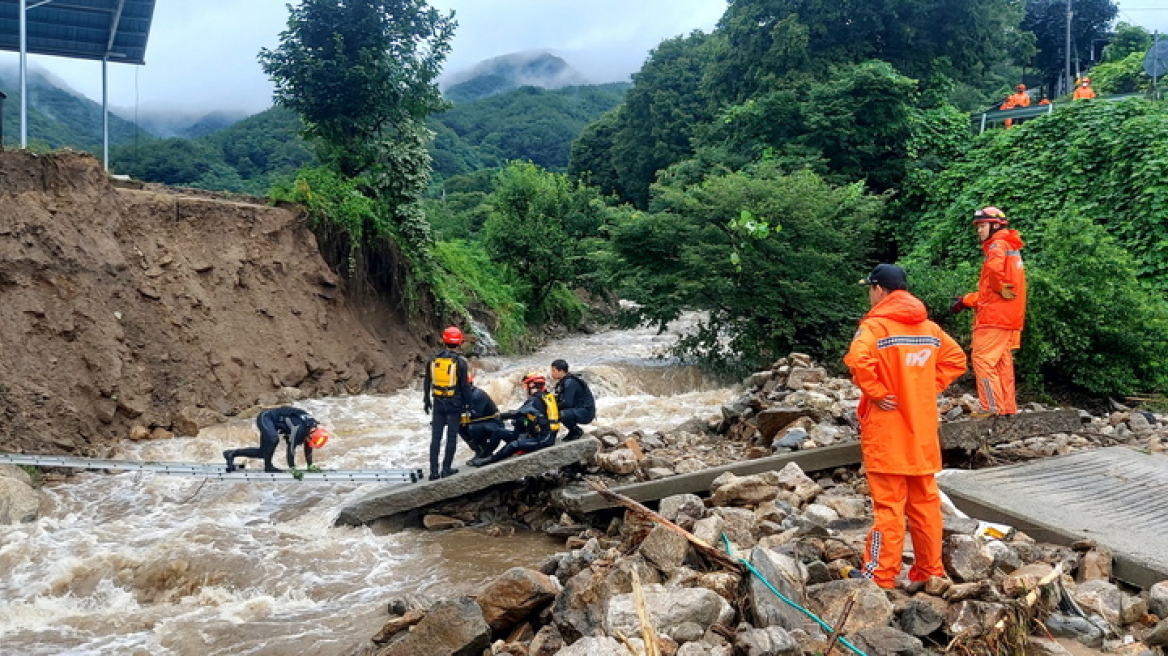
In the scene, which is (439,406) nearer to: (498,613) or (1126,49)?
(498,613)

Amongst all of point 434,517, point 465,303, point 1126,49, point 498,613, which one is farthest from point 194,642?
point 1126,49

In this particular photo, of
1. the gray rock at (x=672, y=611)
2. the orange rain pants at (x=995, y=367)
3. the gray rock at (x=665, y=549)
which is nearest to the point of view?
the gray rock at (x=672, y=611)

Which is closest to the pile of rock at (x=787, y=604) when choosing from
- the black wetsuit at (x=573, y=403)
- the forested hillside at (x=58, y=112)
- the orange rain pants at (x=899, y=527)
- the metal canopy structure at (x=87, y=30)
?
the orange rain pants at (x=899, y=527)

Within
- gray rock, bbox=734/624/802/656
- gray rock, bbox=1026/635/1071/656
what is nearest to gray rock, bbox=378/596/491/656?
gray rock, bbox=734/624/802/656

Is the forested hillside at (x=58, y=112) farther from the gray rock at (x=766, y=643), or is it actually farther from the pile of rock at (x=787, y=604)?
the gray rock at (x=766, y=643)

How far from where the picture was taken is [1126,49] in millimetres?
35375

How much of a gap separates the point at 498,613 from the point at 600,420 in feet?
23.3

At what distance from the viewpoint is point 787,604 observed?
4172 mm

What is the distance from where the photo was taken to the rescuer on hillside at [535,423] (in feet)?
27.6

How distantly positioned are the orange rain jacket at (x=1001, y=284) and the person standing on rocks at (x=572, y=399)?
3.94 meters

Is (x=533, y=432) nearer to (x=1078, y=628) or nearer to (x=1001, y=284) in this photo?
(x=1001, y=284)

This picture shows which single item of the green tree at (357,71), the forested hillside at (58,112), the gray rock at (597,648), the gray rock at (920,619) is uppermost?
the forested hillside at (58,112)

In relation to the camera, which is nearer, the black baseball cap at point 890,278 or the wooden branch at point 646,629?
the wooden branch at point 646,629

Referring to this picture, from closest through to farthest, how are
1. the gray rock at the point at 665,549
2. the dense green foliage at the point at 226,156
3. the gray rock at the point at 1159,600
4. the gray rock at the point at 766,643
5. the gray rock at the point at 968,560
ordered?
the gray rock at the point at 766,643 < the gray rock at the point at 1159,600 < the gray rock at the point at 968,560 < the gray rock at the point at 665,549 < the dense green foliage at the point at 226,156
